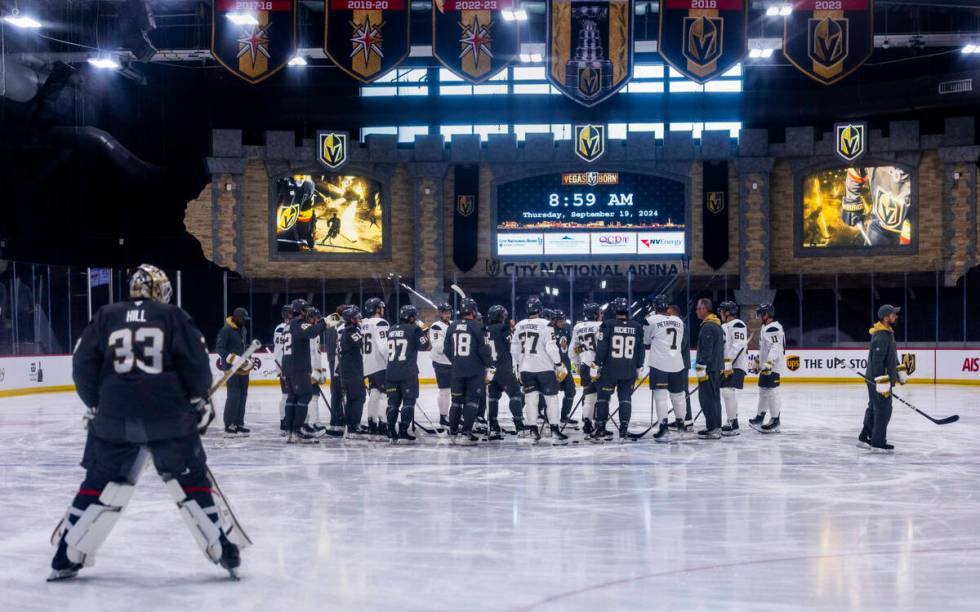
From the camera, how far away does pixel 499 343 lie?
38.4ft

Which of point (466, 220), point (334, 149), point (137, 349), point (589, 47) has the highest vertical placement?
point (334, 149)

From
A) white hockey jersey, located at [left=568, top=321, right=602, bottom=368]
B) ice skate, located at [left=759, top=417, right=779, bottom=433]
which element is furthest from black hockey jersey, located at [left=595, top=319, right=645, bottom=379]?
ice skate, located at [left=759, top=417, right=779, bottom=433]

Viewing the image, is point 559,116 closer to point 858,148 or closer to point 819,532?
point 858,148

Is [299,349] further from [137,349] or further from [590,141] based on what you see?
[590,141]

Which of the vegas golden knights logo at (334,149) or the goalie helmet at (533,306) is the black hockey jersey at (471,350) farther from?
the vegas golden knights logo at (334,149)

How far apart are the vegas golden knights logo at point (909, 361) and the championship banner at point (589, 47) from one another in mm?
10920

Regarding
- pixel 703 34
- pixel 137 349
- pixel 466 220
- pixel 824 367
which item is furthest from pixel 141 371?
pixel 466 220

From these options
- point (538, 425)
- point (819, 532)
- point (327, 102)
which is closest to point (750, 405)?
point (538, 425)

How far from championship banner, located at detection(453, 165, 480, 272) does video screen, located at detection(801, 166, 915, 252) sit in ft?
30.0

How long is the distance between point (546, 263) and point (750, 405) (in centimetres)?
1301

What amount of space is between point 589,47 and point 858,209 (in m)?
17.0

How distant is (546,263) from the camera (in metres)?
29.3

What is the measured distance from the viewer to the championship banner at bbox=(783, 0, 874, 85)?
45.1 feet

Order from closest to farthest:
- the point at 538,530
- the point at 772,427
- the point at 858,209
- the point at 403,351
A: the point at 538,530 < the point at 403,351 < the point at 772,427 < the point at 858,209
